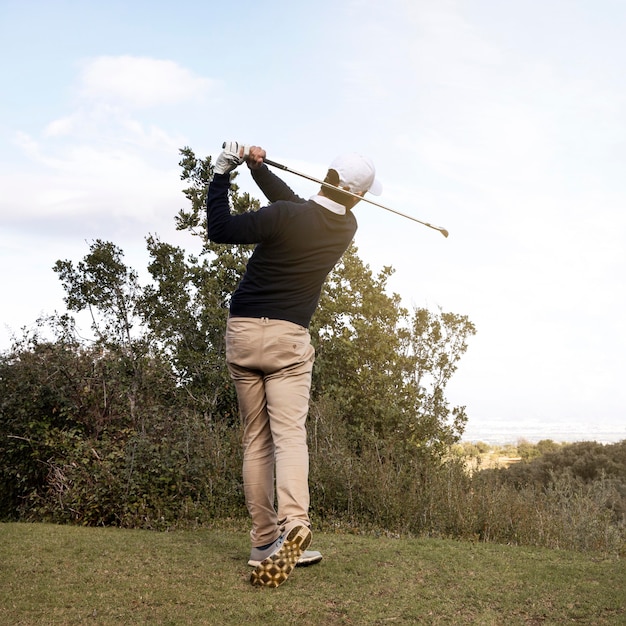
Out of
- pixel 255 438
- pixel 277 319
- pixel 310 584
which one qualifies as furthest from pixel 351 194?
pixel 310 584

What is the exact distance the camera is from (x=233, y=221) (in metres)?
4.10

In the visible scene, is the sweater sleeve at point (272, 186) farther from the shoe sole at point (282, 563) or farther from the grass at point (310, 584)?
the grass at point (310, 584)

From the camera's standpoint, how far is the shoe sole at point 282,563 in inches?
153

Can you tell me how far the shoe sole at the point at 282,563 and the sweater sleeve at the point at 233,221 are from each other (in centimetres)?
155

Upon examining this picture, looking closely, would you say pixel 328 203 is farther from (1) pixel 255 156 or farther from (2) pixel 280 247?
(1) pixel 255 156

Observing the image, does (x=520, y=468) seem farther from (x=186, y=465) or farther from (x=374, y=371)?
(x=186, y=465)

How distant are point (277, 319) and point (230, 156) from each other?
3.08 ft

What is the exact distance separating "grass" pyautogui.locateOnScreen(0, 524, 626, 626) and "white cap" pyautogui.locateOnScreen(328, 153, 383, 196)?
7.21 ft

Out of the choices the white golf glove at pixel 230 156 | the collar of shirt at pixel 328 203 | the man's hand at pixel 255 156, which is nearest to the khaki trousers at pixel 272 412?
the collar of shirt at pixel 328 203

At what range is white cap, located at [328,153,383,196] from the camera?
4.43m

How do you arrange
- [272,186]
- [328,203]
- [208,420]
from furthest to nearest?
[208,420]
[272,186]
[328,203]

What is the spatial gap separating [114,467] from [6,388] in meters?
2.41

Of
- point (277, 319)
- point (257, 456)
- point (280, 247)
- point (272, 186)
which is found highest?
point (272, 186)

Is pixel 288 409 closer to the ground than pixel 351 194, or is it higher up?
closer to the ground
